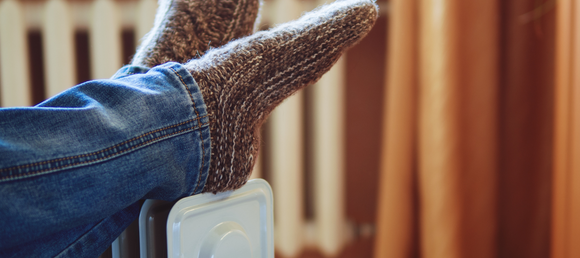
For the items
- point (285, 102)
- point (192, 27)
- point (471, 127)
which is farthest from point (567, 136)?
point (192, 27)

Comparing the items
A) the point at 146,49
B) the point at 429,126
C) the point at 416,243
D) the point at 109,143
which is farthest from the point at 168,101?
the point at 416,243

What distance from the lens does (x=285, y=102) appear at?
968mm

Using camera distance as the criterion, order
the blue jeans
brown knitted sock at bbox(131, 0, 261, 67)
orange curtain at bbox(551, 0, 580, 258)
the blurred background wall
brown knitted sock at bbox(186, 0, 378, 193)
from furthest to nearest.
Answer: the blurred background wall → orange curtain at bbox(551, 0, 580, 258) → brown knitted sock at bbox(131, 0, 261, 67) → brown knitted sock at bbox(186, 0, 378, 193) → the blue jeans

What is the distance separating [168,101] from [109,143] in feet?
0.20

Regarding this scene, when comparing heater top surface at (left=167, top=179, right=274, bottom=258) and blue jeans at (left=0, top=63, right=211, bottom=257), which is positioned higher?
blue jeans at (left=0, top=63, right=211, bottom=257)

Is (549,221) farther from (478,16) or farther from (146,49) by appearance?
(146,49)

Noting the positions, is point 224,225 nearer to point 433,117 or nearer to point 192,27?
point 192,27

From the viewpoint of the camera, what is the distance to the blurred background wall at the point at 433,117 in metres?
0.84

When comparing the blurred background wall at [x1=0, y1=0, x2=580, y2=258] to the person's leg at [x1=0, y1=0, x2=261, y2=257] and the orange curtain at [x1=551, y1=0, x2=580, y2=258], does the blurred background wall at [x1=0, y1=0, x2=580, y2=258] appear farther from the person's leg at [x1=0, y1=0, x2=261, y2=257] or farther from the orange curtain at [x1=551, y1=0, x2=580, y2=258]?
the person's leg at [x1=0, y1=0, x2=261, y2=257]

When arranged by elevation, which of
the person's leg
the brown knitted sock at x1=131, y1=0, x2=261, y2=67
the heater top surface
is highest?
the brown knitted sock at x1=131, y1=0, x2=261, y2=67

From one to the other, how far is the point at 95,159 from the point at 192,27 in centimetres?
37

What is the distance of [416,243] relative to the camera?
946 millimetres

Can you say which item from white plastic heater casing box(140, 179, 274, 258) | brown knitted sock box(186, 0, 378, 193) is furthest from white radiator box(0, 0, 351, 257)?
white plastic heater casing box(140, 179, 274, 258)

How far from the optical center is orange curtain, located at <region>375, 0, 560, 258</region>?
2.77ft
